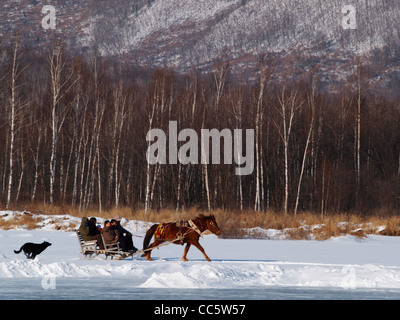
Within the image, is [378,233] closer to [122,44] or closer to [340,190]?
[340,190]

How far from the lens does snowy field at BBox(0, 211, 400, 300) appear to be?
1084 centimetres

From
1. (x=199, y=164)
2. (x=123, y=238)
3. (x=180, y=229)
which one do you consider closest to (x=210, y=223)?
(x=180, y=229)

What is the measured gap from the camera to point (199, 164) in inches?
1671

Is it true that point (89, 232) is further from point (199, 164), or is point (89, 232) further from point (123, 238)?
point (199, 164)

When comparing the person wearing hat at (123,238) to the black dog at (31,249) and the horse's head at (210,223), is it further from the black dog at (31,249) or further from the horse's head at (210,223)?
the horse's head at (210,223)

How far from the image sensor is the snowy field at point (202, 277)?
10844mm

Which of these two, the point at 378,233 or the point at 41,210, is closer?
the point at 378,233

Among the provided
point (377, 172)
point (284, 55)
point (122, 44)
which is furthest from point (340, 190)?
point (122, 44)

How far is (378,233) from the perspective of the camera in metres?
25.5

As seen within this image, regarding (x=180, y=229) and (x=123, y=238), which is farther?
(x=123, y=238)

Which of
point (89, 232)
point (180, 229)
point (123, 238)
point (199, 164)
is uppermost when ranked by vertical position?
point (199, 164)

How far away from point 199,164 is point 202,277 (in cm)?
3035

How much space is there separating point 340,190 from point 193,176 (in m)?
9.59
